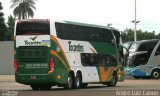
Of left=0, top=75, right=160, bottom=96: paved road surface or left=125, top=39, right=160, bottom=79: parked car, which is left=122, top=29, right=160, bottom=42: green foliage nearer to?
left=125, top=39, right=160, bottom=79: parked car

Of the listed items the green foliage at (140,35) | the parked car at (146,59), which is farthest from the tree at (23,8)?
the parked car at (146,59)

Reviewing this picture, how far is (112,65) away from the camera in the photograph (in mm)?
32750

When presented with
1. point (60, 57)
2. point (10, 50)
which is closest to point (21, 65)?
point (60, 57)

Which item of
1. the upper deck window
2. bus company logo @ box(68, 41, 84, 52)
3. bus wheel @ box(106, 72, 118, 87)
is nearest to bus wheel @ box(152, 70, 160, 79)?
bus wheel @ box(106, 72, 118, 87)

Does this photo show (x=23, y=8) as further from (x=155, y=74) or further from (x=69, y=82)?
(x=69, y=82)

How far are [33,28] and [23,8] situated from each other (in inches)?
3290

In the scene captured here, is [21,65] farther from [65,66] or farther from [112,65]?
[112,65]

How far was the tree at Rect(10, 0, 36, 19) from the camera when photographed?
10919 cm

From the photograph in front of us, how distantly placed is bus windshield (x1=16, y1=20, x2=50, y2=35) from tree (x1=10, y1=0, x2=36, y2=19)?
81.8 m

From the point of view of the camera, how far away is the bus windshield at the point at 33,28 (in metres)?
26.8

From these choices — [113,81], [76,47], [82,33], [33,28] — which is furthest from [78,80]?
[113,81]

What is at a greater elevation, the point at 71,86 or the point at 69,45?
the point at 69,45

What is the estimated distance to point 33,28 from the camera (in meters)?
27.0

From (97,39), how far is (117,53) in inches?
99.8
